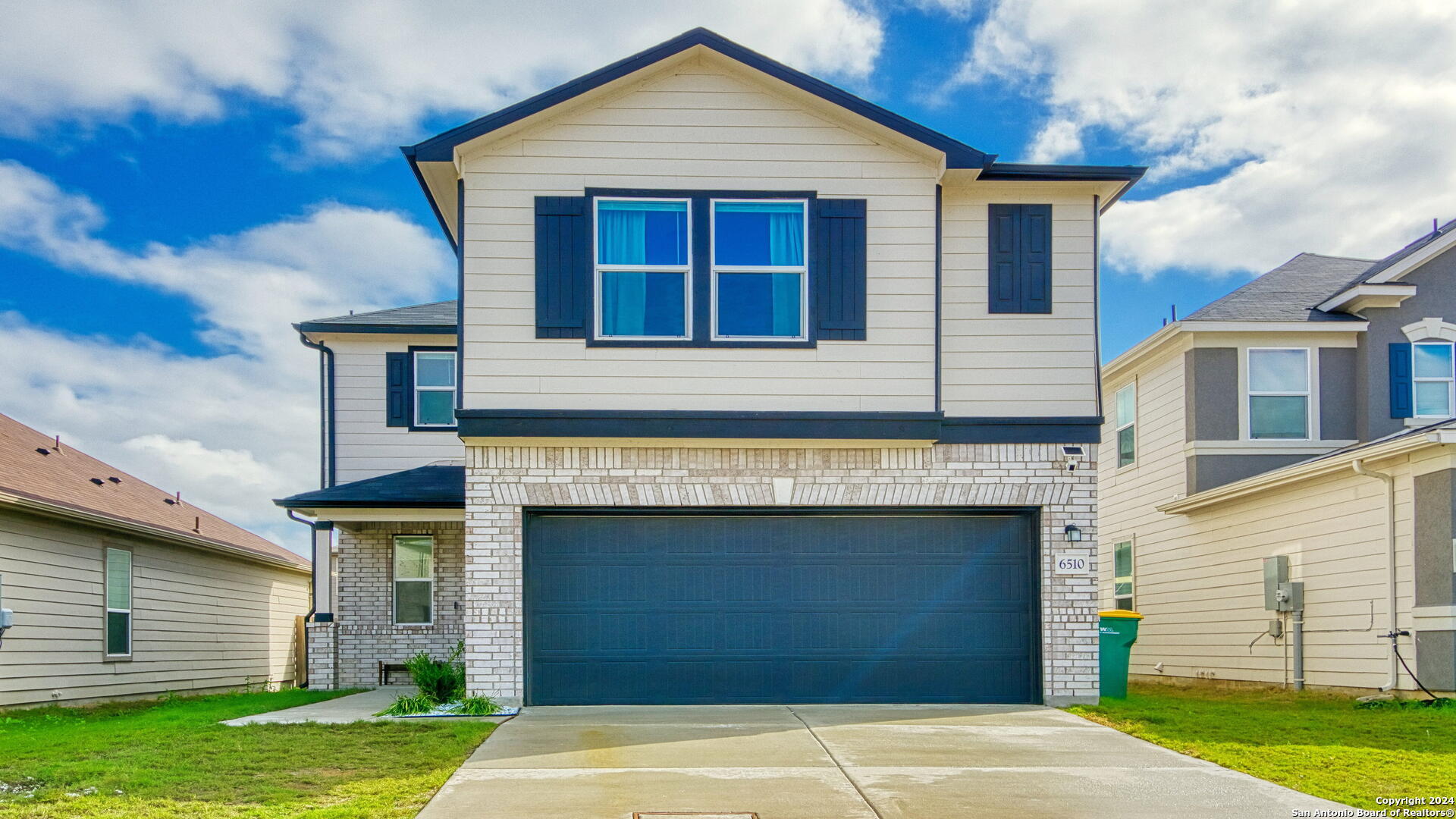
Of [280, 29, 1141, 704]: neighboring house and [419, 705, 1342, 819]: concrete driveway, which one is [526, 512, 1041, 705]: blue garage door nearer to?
[280, 29, 1141, 704]: neighboring house

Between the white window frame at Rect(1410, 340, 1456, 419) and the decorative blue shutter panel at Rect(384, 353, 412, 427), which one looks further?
the decorative blue shutter panel at Rect(384, 353, 412, 427)

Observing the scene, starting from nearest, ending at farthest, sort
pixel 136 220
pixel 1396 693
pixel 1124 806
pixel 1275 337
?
pixel 1124 806 → pixel 1396 693 → pixel 1275 337 → pixel 136 220

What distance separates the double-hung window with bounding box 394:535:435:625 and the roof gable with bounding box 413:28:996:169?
659cm

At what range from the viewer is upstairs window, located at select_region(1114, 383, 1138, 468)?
18984 millimetres

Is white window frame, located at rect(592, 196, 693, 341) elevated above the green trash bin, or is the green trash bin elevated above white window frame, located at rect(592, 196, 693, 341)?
white window frame, located at rect(592, 196, 693, 341)

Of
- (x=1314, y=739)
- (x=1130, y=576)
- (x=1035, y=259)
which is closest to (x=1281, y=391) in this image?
(x=1130, y=576)

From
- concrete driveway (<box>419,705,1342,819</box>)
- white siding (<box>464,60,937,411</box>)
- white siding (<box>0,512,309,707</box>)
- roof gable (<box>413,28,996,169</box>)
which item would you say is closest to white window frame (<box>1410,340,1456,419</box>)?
roof gable (<box>413,28,996,169</box>)

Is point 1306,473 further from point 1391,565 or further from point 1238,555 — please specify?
point 1238,555

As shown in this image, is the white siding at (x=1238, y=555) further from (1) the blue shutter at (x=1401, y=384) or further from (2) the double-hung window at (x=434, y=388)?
(2) the double-hung window at (x=434, y=388)

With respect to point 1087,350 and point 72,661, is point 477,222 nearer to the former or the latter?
point 1087,350

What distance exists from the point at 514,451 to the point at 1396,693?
379 inches

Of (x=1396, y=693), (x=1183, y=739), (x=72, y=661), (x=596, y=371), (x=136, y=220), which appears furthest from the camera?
(x=136, y=220)

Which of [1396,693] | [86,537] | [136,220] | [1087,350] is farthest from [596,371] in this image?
[136,220]

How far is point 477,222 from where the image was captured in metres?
11.3
